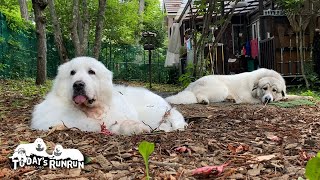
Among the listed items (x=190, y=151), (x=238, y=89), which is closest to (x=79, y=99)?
(x=190, y=151)

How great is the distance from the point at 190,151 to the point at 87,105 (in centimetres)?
143

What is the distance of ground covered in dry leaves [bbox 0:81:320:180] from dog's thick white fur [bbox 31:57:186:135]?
0.75 feet

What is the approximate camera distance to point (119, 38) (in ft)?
A: 91.9

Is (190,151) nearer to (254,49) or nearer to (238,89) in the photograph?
(238,89)

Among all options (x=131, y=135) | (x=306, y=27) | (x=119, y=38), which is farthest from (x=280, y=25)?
(x=119, y=38)

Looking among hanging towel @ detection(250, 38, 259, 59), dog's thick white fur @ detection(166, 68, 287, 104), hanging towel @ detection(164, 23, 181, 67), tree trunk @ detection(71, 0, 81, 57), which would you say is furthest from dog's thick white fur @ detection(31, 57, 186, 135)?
hanging towel @ detection(164, 23, 181, 67)

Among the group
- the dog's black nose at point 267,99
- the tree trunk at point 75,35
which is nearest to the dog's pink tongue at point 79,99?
the tree trunk at point 75,35

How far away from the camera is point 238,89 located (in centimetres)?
984

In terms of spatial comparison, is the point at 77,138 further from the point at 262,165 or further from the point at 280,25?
the point at 280,25

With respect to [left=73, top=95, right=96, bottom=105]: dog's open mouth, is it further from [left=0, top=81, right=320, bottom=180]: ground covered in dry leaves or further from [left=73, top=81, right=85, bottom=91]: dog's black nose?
[left=0, top=81, right=320, bottom=180]: ground covered in dry leaves

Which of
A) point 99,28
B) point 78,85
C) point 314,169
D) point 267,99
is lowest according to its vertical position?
point 267,99

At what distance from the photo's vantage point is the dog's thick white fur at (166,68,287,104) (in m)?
9.04

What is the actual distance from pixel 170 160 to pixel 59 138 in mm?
1108

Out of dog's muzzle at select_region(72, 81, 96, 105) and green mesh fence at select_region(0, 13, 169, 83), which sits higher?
green mesh fence at select_region(0, 13, 169, 83)
